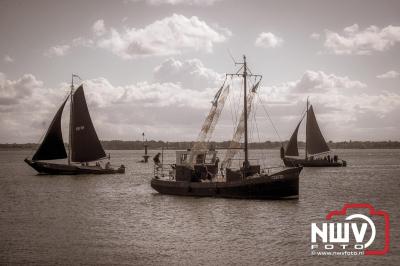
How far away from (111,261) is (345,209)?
2385cm

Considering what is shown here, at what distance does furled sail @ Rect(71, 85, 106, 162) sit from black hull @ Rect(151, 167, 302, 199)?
33561 millimetres

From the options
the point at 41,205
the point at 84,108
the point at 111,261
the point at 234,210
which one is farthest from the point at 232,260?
the point at 84,108

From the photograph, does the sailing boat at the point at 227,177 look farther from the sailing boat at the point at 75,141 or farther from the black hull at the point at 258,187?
the sailing boat at the point at 75,141

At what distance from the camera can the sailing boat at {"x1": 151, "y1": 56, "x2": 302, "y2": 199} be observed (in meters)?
43.3

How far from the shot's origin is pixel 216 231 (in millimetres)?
31500

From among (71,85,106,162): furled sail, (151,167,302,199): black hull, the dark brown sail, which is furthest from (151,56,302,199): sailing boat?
the dark brown sail

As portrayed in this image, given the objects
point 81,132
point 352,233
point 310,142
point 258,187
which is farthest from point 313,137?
point 352,233

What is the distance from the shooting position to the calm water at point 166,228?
24722mm

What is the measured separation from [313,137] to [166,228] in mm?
64189

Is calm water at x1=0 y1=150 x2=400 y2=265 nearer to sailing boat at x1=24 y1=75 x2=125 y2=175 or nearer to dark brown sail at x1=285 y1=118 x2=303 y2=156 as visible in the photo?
sailing boat at x1=24 y1=75 x2=125 y2=175

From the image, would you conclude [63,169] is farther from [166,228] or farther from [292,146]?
[166,228]

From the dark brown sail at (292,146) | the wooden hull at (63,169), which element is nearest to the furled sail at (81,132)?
the wooden hull at (63,169)

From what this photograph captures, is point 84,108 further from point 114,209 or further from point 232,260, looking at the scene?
point 232,260

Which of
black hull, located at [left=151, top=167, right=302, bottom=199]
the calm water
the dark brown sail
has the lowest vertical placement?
the calm water
